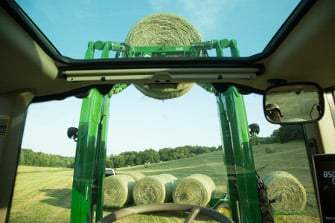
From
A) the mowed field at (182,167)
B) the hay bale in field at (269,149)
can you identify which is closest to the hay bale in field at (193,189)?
the mowed field at (182,167)

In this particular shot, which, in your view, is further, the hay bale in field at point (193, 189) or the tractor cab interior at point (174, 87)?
the hay bale in field at point (193, 189)

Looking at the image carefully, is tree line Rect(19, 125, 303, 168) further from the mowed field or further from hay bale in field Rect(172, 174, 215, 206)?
hay bale in field Rect(172, 174, 215, 206)

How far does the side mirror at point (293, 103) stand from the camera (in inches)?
69.3

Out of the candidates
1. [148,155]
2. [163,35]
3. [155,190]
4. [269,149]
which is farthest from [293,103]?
[155,190]

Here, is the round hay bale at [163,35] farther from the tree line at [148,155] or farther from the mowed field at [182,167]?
the mowed field at [182,167]

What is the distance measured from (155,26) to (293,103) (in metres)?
1.07

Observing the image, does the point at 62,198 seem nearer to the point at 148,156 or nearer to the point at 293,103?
the point at 148,156

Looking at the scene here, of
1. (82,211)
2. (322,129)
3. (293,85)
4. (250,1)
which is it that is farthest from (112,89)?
(322,129)

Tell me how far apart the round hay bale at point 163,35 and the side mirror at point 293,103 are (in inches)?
22.8

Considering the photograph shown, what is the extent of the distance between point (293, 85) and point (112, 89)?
1317 millimetres

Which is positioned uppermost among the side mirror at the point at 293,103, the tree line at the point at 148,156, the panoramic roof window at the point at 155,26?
the panoramic roof window at the point at 155,26

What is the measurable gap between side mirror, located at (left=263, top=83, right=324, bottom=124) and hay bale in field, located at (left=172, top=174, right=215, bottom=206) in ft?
4.33

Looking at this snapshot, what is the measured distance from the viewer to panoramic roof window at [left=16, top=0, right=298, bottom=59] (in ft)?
4.25

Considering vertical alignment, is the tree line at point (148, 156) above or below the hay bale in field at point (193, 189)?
above
